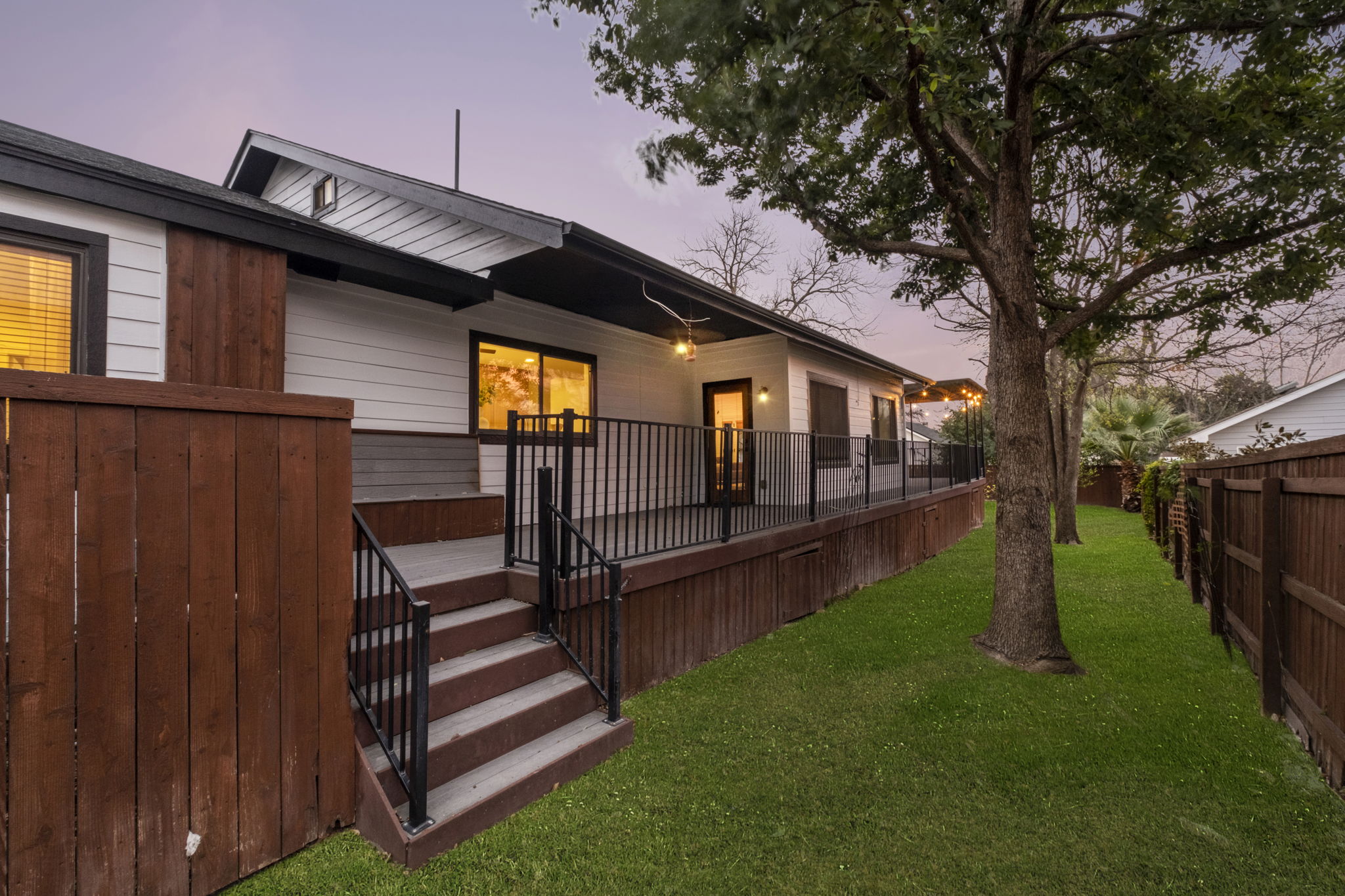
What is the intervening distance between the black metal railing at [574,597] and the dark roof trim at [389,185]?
7.53 feet

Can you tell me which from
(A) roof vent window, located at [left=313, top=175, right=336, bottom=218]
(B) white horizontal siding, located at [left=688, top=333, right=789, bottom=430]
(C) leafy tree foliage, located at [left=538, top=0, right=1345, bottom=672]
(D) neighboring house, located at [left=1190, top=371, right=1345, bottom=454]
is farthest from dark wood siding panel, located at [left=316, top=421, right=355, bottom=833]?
(D) neighboring house, located at [left=1190, top=371, right=1345, bottom=454]

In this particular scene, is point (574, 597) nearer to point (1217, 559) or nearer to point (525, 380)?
point (525, 380)

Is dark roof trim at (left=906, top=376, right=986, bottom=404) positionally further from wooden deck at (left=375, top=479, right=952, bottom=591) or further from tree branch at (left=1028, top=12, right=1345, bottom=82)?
tree branch at (left=1028, top=12, right=1345, bottom=82)

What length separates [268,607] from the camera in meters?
2.25

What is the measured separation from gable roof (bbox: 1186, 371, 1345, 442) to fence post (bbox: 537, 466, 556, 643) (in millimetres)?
19476

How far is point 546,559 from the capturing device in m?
3.59

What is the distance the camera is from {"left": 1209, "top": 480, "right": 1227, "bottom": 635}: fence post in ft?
16.7

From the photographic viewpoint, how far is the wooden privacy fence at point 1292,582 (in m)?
2.72

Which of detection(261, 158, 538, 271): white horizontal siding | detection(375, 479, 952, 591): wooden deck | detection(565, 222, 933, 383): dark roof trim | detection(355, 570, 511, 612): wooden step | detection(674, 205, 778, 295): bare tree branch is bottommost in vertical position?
detection(355, 570, 511, 612): wooden step

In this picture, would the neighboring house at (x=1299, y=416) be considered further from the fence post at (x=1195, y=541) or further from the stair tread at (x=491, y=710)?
the stair tread at (x=491, y=710)

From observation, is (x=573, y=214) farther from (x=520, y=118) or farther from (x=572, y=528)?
(x=572, y=528)

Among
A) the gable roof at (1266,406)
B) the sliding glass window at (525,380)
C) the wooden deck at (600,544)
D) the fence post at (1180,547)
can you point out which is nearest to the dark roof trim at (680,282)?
the sliding glass window at (525,380)

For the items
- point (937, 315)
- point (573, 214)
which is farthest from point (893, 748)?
point (573, 214)

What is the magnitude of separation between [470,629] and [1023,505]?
451 cm
